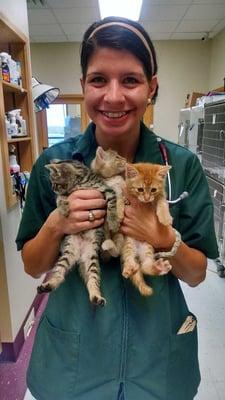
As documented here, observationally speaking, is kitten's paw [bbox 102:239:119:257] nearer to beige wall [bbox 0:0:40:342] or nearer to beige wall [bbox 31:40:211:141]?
beige wall [bbox 0:0:40:342]

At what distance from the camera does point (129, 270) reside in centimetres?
72

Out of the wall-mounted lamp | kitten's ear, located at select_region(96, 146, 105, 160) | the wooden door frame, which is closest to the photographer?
kitten's ear, located at select_region(96, 146, 105, 160)

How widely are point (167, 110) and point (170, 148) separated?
205 inches

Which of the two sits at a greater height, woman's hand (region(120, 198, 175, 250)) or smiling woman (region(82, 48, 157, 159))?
smiling woman (region(82, 48, 157, 159))

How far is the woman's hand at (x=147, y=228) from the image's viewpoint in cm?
74

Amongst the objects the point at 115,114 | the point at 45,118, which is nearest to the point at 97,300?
the point at 115,114

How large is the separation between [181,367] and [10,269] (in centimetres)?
133

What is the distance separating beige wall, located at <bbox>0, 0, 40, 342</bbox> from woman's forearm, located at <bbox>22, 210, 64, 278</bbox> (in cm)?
101

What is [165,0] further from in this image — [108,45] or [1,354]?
[1,354]

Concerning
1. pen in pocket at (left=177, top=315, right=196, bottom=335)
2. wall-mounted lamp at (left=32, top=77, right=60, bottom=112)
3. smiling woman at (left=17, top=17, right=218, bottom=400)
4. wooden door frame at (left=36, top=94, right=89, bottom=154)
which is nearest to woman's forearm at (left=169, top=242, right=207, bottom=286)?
smiling woman at (left=17, top=17, right=218, bottom=400)

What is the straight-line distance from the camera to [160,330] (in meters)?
0.78

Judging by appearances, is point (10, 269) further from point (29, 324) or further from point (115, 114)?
point (115, 114)

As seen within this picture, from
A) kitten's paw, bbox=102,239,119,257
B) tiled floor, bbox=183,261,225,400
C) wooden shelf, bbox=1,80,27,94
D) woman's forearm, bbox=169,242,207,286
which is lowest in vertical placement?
tiled floor, bbox=183,261,225,400

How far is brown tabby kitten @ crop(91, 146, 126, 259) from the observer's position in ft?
2.53
